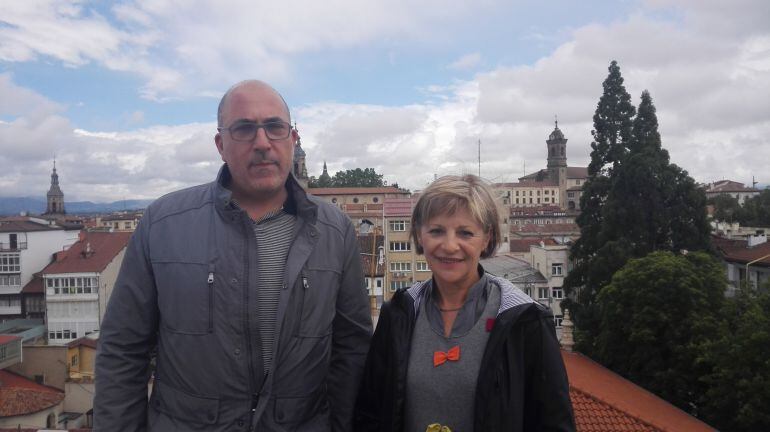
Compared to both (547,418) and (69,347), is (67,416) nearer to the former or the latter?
(69,347)

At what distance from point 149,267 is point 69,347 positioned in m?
27.6

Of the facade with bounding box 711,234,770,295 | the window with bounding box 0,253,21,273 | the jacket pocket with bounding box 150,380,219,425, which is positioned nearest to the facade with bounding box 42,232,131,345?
the window with bounding box 0,253,21,273

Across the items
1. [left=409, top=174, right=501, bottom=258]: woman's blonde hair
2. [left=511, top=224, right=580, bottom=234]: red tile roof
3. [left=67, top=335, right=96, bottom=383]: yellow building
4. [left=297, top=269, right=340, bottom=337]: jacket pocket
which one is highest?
[left=409, top=174, right=501, bottom=258]: woman's blonde hair

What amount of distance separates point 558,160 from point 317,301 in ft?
390

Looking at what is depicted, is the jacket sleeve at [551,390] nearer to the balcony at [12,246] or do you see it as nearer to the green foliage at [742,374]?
the green foliage at [742,374]

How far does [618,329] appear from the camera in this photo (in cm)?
2159

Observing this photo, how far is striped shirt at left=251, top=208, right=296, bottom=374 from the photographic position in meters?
2.87

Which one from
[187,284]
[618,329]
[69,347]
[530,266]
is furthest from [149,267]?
[530,266]

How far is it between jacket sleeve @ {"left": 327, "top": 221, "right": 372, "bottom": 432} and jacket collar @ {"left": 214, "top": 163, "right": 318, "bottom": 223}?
253mm

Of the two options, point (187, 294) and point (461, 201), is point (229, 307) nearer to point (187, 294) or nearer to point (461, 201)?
point (187, 294)

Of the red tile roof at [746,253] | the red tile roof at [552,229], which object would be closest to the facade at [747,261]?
the red tile roof at [746,253]

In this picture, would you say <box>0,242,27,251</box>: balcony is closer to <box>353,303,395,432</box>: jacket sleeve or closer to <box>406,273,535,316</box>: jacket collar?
<box>353,303,395,432</box>: jacket sleeve

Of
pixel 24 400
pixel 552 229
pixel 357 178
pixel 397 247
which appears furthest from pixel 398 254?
pixel 357 178

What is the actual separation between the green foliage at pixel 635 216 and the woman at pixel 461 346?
23.8 m
